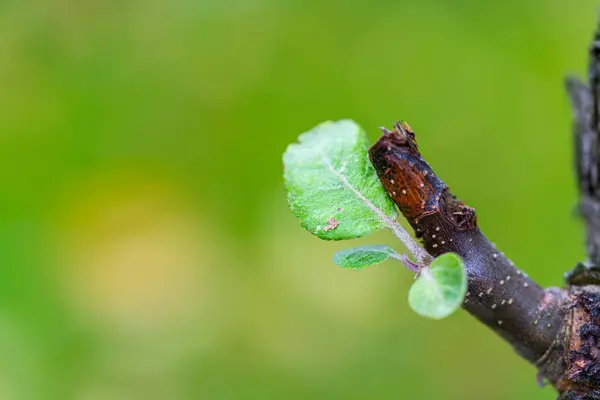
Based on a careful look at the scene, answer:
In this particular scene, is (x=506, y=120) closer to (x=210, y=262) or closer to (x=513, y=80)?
(x=513, y=80)

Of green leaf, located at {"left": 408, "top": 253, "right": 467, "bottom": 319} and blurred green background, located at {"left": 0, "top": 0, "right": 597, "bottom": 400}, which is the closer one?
green leaf, located at {"left": 408, "top": 253, "right": 467, "bottom": 319}

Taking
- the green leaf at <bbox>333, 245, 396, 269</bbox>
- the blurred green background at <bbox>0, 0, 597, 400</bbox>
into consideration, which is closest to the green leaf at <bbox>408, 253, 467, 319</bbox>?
the green leaf at <bbox>333, 245, 396, 269</bbox>

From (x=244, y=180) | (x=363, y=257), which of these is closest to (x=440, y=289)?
(x=363, y=257)

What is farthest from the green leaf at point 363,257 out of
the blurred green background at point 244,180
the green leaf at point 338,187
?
the blurred green background at point 244,180

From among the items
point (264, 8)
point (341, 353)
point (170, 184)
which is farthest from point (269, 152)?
point (341, 353)

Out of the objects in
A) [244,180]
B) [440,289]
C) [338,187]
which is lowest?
[440,289]

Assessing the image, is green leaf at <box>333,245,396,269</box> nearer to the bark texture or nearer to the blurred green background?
the bark texture

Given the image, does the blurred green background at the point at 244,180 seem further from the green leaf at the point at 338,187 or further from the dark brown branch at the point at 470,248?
the green leaf at the point at 338,187

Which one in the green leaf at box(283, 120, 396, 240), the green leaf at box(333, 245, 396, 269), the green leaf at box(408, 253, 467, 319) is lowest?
the green leaf at box(408, 253, 467, 319)

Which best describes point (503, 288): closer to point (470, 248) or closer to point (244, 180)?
point (470, 248)
